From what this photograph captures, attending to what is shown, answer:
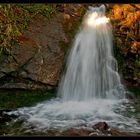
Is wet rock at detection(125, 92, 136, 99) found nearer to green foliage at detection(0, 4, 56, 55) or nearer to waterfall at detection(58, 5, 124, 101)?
waterfall at detection(58, 5, 124, 101)

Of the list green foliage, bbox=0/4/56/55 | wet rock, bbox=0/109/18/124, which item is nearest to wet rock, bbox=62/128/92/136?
wet rock, bbox=0/109/18/124

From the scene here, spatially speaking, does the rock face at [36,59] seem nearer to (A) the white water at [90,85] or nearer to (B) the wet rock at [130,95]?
(A) the white water at [90,85]

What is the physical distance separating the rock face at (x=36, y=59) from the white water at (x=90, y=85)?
33 cm

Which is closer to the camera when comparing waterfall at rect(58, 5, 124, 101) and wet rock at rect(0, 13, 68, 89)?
wet rock at rect(0, 13, 68, 89)

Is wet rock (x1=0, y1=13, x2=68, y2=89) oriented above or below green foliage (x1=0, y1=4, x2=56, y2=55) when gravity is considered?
below

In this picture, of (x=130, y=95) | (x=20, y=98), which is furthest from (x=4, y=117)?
(x=130, y=95)

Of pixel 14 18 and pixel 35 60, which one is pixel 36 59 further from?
pixel 14 18

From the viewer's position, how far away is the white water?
5.82m

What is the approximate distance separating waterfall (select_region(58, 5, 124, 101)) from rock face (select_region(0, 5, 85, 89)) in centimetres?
31

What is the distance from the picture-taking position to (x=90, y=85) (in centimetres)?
718

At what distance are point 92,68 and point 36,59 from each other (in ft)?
4.74

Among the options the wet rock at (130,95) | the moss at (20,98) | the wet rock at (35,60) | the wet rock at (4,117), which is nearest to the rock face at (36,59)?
the wet rock at (35,60)

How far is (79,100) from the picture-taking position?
6.88m

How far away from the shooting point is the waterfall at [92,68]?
278 inches
